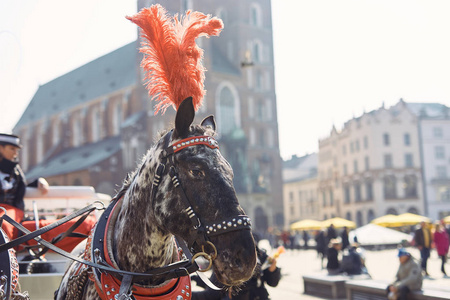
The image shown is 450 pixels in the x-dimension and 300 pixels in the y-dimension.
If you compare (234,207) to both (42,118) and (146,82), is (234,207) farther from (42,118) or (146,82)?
(42,118)

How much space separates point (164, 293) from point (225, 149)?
156ft

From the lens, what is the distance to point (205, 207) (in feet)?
8.20

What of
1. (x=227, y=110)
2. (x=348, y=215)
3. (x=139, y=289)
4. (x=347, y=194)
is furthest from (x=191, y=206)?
(x=347, y=194)

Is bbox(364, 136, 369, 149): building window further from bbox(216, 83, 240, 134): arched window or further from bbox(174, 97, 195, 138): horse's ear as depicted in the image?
bbox(174, 97, 195, 138): horse's ear

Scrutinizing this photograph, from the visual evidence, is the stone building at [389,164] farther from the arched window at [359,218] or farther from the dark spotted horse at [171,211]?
the dark spotted horse at [171,211]

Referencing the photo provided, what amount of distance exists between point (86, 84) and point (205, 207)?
60210 mm

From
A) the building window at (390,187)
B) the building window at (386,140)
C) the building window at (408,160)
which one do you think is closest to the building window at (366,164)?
the building window at (390,187)

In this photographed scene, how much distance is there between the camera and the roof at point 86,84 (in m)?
54.5

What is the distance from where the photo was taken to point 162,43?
3.08m

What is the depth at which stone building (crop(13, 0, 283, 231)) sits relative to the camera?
47.9 m

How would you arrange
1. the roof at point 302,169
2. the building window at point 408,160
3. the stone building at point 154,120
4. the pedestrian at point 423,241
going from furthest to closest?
the roof at point 302,169
the building window at point 408,160
the stone building at point 154,120
the pedestrian at point 423,241

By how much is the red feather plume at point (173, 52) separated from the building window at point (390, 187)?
2489 inches

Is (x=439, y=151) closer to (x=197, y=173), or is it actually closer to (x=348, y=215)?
(x=348, y=215)

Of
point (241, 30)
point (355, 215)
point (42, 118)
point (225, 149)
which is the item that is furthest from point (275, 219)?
point (42, 118)
